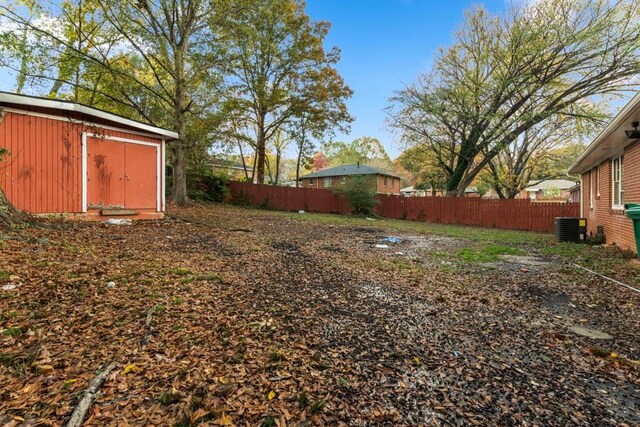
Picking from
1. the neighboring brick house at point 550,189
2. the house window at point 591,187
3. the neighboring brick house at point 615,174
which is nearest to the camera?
the neighboring brick house at point 615,174

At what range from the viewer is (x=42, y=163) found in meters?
7.04

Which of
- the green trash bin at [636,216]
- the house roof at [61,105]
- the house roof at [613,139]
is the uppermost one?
the house roof at [61,105]

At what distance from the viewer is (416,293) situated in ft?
12.8

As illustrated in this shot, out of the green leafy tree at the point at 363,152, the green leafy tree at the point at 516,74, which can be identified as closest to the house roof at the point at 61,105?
the green leafy tree at the point at 516,74

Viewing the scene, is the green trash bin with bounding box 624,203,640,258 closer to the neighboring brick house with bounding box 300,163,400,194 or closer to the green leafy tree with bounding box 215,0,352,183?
the green leafy tree with bounding box 215,0,352,183

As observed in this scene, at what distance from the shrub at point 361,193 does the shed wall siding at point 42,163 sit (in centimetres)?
1348

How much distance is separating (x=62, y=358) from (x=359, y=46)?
725 inches

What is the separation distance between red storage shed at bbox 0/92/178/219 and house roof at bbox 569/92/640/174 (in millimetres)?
10268

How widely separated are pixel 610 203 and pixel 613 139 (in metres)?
2.66

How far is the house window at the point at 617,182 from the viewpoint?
291 inches

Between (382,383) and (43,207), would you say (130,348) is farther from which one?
(43,207)

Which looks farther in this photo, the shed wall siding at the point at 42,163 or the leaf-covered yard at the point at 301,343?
the shed wall siding at the point at 42,163

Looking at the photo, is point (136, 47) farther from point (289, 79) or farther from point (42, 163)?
point (289, 79)

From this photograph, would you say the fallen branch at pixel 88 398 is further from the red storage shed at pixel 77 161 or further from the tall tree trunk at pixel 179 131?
the tall tree trunk at pixel 179 131
